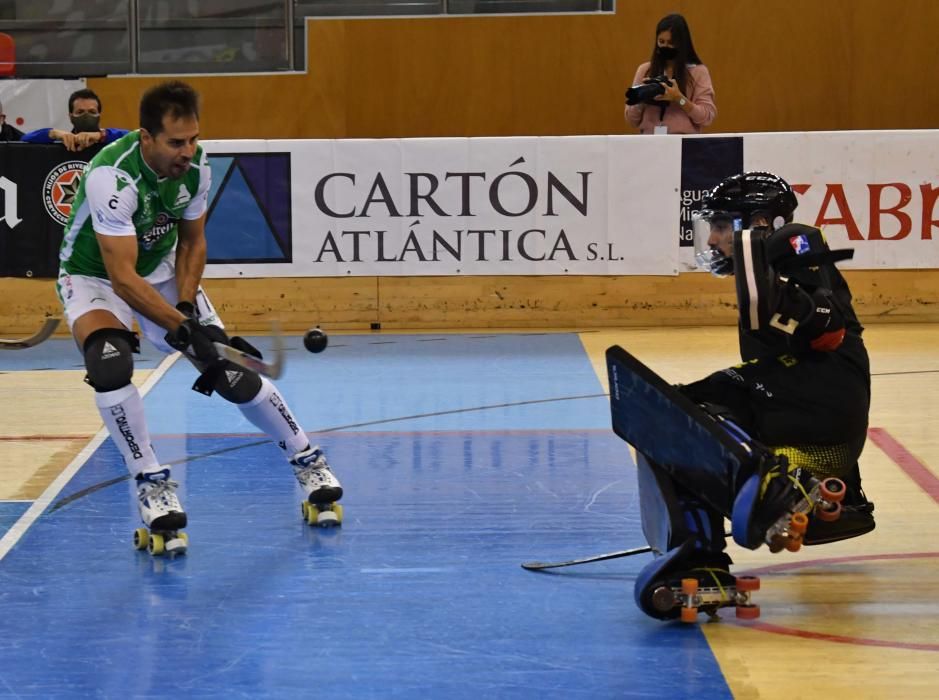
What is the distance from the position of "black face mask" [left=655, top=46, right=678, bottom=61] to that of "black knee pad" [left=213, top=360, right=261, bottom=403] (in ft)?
23.3

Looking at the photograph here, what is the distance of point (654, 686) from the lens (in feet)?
13.8

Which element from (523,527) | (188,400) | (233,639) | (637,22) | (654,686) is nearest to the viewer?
(654,686)

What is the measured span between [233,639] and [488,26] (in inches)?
451

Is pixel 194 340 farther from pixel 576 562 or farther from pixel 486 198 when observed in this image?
pixel 486 198

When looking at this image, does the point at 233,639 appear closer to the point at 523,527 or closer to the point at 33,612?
the point at 33,612

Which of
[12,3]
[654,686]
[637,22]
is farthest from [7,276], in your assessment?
[654,686]

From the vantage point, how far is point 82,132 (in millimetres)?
11797

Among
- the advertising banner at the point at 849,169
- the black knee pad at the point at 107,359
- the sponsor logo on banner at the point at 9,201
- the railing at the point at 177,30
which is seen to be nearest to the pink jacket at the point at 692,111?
the advertising banner at the point at 849,169

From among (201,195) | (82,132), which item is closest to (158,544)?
(201,195)

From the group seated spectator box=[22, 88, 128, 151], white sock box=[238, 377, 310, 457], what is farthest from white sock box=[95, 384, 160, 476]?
seated spectator box=[22, 88, 128, 151]

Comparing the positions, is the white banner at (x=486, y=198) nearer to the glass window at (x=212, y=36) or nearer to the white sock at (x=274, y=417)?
the glass window at (x=212, y=36)

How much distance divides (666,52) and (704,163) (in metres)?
1.08

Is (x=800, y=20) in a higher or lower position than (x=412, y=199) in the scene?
higher

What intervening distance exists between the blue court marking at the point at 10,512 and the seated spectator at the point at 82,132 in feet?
18.3
